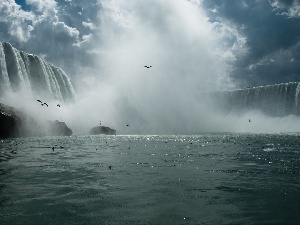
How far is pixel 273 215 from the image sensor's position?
7770 millimetres

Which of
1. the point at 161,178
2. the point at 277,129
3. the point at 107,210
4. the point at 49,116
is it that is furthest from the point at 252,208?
the point at 277,129

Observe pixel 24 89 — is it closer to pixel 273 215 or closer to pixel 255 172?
pixel 255 172

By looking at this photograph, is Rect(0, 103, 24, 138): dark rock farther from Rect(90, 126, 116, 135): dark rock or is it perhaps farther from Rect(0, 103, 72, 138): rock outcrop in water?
Rect(90, 126, 116, 135): dark rock

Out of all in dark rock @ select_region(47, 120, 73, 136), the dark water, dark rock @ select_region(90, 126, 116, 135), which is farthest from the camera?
dark rock @ select_region(90, 126, 116, 135)

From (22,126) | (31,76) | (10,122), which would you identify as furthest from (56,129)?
(10,122)

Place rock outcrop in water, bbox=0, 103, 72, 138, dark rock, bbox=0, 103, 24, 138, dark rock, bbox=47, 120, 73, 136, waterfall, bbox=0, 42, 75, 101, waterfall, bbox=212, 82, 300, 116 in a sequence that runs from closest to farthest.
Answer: dark rock, bbox=0, 103, 24, 138, rock outcrop in water, bbox=0, 103, 72, 138, waterfall, bbox=0, 42, 75, 101, dark rock, bbox=47, 120, 73, 136, waterfall, bbox=212, 82, 300, 116

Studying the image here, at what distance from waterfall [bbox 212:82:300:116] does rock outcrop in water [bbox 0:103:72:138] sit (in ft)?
213

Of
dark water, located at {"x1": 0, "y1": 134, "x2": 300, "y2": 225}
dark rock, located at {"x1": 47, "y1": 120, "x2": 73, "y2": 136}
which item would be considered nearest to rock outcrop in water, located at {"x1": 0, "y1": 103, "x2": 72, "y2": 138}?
dark rock, located at {"x1": 47, "y1": 120, "x2": 73, "y2": 136}

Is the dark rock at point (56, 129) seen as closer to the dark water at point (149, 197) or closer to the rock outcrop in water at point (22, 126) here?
the rock outcrop in water at point (22, 126)

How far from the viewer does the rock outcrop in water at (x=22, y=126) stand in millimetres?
57581

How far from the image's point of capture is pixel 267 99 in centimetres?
10181

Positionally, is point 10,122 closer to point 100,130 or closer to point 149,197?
point 100,130

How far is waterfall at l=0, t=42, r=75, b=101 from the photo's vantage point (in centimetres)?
7469

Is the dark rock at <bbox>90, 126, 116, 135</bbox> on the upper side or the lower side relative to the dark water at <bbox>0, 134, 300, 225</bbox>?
A: upper
